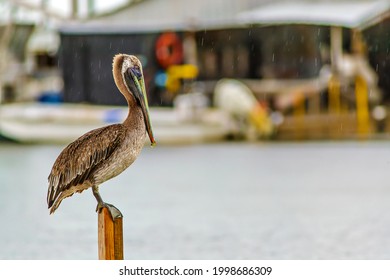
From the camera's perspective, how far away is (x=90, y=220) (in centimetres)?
689

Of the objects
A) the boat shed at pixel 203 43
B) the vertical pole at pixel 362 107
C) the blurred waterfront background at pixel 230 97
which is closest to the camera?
the blurred waterfront background at pixel 230 97

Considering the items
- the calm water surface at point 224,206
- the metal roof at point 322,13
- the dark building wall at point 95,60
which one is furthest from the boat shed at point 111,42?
the calm water surface at point 224,206

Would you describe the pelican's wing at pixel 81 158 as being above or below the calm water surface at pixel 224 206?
above

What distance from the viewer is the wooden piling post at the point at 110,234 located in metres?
2.63

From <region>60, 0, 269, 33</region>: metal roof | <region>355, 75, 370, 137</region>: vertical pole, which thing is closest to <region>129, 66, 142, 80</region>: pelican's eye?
<region>355, 75, 370, 137</region>: vertical pole

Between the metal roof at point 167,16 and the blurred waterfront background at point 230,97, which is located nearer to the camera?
the blurred waterfront background at point 230,97

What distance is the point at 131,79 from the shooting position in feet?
8.70

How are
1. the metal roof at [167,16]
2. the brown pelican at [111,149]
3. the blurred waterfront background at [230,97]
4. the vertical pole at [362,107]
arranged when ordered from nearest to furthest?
the brown pelican at [111,149] → the blurred waterfront background at [230,97] → the vertical pole at [362,107] → the metal roof at [167,16]

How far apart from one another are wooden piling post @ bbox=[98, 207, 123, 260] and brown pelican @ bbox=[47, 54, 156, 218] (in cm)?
3

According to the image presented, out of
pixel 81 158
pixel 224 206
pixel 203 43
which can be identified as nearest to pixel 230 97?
pixel 203 43

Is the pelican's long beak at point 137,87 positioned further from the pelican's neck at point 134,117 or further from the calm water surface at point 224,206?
the calm water surface at point 224,206

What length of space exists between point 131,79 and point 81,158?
23cm

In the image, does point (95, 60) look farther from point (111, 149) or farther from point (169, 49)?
point (111, 149)

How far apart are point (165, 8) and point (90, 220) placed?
8169 millimetres
